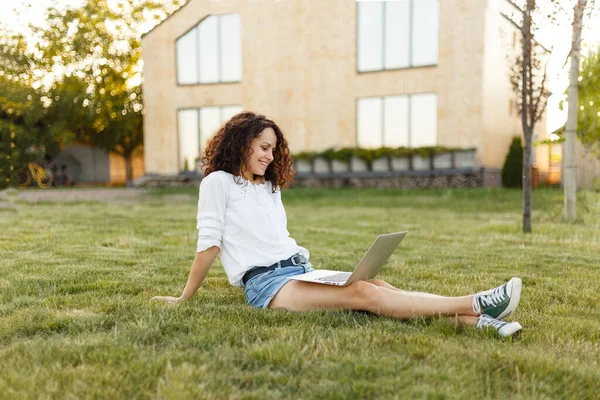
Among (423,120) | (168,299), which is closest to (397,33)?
(423,120)

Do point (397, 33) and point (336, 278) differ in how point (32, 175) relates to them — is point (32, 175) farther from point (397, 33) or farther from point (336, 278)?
point (336, 278)

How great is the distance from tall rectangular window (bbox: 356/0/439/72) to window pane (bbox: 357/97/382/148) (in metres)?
1.10

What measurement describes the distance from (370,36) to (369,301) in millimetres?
16236

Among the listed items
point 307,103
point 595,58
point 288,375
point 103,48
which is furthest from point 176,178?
point 288,375

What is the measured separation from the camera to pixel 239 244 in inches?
132

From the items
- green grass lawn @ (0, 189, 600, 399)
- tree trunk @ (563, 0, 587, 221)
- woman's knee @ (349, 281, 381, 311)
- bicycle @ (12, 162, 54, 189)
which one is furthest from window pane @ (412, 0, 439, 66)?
woman's knee @ (349, 281, 381, 311)

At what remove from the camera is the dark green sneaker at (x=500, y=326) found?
8.87 feet

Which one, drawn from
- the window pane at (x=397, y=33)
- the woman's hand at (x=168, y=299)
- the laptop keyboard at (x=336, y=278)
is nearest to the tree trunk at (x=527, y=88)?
the laptop keyboard at (x=336, y=278)

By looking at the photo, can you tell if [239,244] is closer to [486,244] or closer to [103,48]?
[486,244]

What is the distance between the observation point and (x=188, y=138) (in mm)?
20766

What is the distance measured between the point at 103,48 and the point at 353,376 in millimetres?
26207

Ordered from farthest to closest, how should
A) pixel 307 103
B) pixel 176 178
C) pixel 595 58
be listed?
pixel 176 178 → pixel 307 103 → pixel 595 58

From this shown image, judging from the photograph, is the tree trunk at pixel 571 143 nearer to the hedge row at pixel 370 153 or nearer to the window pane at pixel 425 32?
the hedge row at pixel 370 153

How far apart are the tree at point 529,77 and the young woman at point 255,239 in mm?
4604
